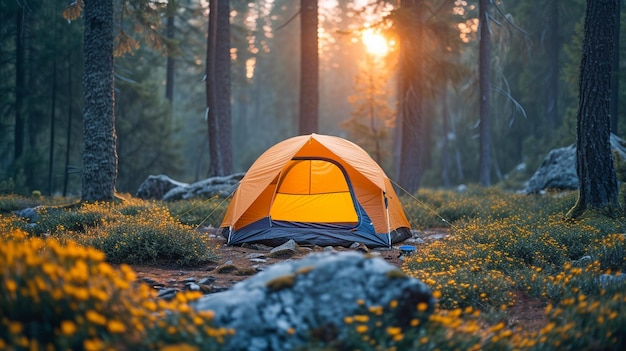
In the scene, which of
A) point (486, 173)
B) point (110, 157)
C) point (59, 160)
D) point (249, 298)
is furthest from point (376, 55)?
point (249, 298)

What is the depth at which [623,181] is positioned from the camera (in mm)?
11180

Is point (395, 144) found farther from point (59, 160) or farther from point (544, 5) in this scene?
point (59, 160)

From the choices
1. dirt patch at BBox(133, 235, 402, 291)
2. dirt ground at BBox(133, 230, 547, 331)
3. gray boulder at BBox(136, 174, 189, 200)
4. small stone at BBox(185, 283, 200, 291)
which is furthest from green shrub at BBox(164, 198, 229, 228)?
small stone at BBox(185, 283, 200, 291)

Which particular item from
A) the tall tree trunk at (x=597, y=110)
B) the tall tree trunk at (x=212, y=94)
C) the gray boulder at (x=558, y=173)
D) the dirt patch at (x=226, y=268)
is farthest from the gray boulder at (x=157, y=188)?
the tall tree trunk at (x=597, y=110)

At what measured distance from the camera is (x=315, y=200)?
10.5m

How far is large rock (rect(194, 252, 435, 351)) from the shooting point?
11.7 feet

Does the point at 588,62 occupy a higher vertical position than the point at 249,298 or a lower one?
higher

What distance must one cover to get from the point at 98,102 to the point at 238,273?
616 cm

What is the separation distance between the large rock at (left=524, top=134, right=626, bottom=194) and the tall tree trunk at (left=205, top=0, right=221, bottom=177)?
9.88 metres

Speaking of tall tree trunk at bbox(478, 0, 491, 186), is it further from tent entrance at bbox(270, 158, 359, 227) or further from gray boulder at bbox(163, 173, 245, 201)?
tent entrance at bbox(270, 158, 359, 227)

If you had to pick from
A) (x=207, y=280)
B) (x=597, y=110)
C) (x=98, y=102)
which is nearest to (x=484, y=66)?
(x=597, y=110)

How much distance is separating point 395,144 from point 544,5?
10.3 metres

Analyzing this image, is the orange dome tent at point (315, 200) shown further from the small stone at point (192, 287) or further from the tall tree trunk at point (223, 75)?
the tall tree trunk at point (223, 75)

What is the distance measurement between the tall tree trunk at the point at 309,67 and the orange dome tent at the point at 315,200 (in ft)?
15.3
